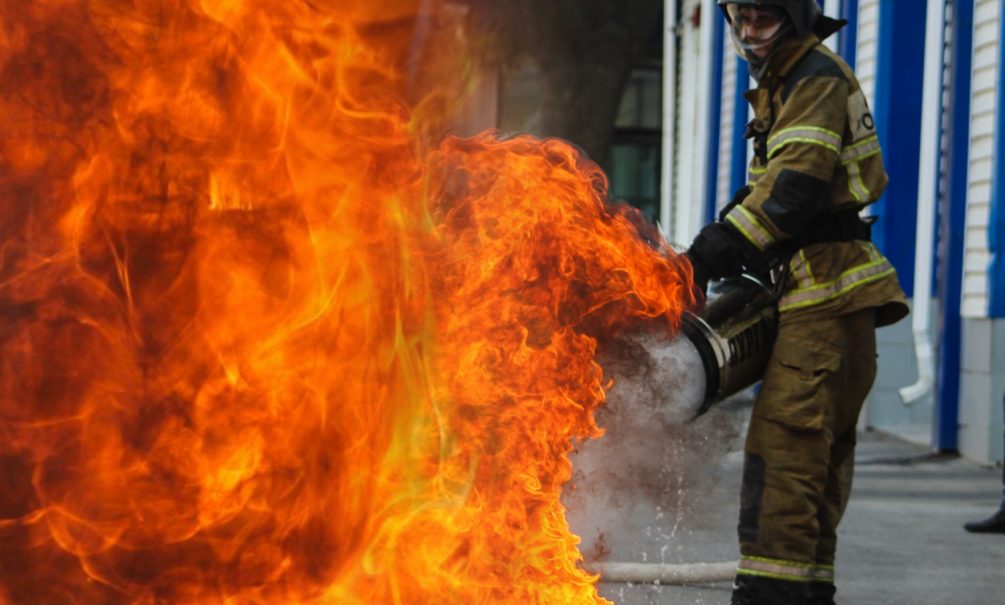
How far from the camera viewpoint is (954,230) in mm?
10891

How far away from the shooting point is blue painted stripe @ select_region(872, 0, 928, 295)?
1190cm

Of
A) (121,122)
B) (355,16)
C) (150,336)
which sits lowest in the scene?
(150,336)

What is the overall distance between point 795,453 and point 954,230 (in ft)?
22.0

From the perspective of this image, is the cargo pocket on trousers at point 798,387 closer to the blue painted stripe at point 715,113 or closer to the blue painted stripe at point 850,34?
the blue painted stripe at point 850,34

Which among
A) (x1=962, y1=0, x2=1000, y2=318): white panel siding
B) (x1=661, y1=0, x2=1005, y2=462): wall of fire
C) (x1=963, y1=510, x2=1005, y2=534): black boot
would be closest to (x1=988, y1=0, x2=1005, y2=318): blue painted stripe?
(x1=661, y1=0, x2=1005, y2=462): wall of fire

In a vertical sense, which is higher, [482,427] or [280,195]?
[280,195]

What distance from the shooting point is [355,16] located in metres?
4.21

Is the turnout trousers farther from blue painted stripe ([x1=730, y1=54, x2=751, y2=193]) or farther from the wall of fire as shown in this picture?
blue painted stripe ([x1=730, y1=54, x2=751, y2=193])

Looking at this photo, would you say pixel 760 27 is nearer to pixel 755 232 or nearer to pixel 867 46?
pixel 755 232

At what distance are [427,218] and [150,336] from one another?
2.65 feet

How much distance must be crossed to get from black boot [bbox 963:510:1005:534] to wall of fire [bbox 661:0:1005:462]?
262 cm

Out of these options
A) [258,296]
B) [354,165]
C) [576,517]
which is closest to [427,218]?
[354,165]

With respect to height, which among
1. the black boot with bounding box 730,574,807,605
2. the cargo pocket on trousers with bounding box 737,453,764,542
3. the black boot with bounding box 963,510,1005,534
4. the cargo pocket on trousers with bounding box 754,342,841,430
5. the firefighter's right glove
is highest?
the firefighter's right glove

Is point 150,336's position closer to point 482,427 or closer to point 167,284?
A: point 167,284
